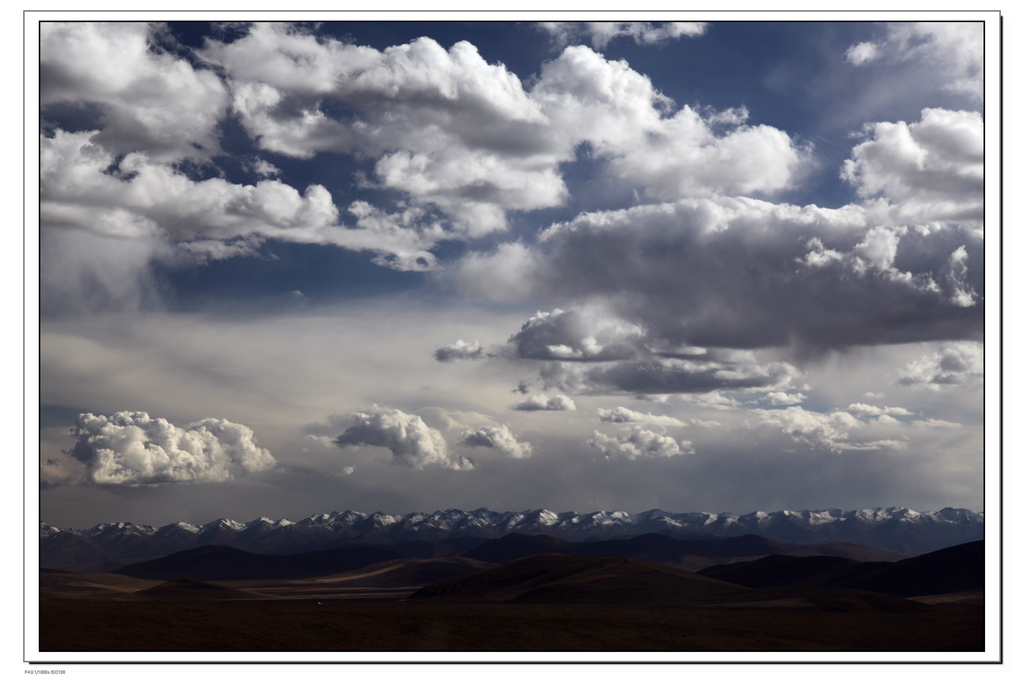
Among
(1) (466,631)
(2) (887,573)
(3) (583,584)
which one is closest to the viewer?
(1) (466,631)

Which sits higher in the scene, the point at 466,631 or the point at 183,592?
the point at 466,631

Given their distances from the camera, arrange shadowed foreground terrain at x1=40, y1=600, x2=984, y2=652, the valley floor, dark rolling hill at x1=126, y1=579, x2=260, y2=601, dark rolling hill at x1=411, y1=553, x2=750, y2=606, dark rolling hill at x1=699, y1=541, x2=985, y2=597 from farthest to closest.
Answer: dark rolling hill at x1=126, y1=579, x2=260, y2=601, dark rolling hill at x1=699, y1=541, x2=985, y2=597, dark rolling hill at x1=411, y1=553, x2=750, y2=606, shadowed foreground terrain at x1=40, y1=600, x2=984, y2=652, the valley floor

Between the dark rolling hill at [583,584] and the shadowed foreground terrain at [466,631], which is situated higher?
the shadowed foreground terrain at [466,631]

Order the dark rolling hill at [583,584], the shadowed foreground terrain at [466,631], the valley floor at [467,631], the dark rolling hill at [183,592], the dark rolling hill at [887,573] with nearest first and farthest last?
the valley floor at [467,631] → the shadowed foreground terrain at [466,631] → the dark rolling hill at [583,584] → the dark rolling hill at [887,573] → the dark rolling hill at [183,592]

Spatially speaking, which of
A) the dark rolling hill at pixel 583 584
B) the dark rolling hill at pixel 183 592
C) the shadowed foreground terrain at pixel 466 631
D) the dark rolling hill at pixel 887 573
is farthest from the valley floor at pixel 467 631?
the dark rolling hill at pixel 183 592

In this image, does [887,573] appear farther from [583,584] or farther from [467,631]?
[467,631]

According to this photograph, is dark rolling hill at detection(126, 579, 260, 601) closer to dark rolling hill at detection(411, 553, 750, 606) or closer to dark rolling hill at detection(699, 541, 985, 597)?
dark rolling hill at detection(411, 553, 750, 606)

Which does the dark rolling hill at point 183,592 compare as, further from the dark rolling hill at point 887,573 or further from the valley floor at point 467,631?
the valley floor at point 467,631

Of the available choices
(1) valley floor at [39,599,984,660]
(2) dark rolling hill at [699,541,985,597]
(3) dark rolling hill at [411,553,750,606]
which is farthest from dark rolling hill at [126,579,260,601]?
(1) valley floor at [39,599,984,660]

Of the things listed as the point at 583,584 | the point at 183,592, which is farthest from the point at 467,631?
the point at 183,592
